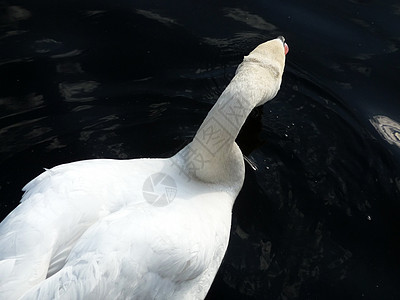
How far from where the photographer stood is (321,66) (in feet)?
23.0

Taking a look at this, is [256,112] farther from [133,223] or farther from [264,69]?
[133,223]

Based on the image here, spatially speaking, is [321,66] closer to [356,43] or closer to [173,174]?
[356,43]

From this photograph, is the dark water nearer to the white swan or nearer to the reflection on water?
the reflection on water

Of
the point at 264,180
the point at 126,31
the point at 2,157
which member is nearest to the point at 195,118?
the point at 264,180

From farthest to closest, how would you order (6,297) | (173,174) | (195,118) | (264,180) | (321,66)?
(321,66)
(195,118)
(264,180)
(173,174)
(6,297)

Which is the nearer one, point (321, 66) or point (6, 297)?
point (6, 297)

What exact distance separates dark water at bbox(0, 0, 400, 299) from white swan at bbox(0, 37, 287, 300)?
706 mm

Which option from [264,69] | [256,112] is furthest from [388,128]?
[264,69]

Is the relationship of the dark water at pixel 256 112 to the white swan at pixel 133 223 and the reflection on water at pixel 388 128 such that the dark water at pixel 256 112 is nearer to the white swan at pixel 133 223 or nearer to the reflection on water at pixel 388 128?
the reflection on water at pixel 388 128

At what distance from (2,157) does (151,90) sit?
1695 mm

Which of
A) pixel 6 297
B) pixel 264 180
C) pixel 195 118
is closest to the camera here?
pixel 6 297

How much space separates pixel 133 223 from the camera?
13.0 ft

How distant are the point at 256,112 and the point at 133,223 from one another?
2.93 meters

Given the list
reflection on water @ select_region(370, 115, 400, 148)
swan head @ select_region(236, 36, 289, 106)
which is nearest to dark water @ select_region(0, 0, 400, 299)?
reflection on water @ select_region(370, 115, 400, 148)
